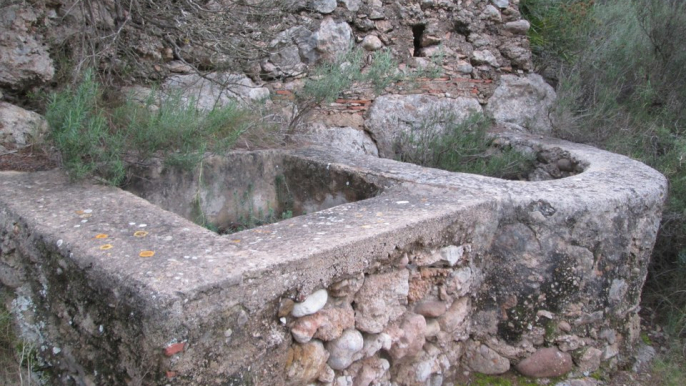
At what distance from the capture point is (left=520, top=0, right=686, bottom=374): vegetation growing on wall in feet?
14.5

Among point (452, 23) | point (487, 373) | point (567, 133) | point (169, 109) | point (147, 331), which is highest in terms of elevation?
point (452, 23)

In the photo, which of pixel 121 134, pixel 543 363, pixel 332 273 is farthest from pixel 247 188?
pixel 543 363

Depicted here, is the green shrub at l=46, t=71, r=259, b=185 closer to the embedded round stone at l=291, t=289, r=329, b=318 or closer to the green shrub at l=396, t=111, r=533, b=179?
the embedded round stone at l=291, t=289, r=329, b=318

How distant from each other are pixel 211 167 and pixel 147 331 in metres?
1.74

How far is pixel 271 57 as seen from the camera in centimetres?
415

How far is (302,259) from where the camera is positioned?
5.54 ft

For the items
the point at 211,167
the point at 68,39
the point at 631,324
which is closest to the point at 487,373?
the point at 631,324

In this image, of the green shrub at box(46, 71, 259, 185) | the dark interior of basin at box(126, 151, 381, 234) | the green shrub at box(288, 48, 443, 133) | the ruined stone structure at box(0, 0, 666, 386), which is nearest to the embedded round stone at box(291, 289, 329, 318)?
the ruined stone structure at box(0, 0, 666, 386)

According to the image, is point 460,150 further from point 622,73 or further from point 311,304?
point 311,304

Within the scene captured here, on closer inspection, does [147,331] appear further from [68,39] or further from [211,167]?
[68,39]

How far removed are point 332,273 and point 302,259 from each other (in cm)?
15

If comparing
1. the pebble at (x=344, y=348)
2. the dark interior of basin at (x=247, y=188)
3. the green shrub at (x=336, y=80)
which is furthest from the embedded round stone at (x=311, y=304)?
the green shrub at (x=336, y=80)

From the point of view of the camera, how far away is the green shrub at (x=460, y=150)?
4.05 metres

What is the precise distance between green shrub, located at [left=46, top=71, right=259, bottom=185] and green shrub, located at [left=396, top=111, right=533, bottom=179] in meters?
1.57
